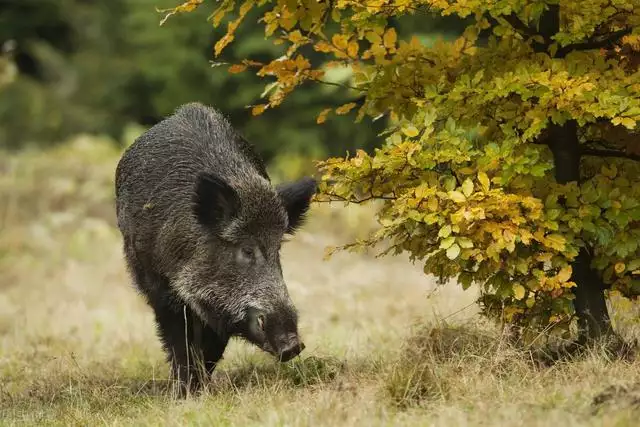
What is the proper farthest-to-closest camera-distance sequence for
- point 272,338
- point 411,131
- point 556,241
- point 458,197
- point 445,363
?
point 272,338 < point 445,363 < point 411,131 < point 556,241 < point 458,197

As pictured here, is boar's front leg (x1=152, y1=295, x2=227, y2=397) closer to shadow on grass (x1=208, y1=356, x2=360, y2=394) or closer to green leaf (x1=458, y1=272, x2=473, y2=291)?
shadow on grass (x1=208, y1=356, x2=360, y2=394)

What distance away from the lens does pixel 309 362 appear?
605 cm

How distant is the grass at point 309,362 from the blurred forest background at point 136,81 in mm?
4410

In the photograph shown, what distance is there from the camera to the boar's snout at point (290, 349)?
5379 mm

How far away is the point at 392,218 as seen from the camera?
558cm

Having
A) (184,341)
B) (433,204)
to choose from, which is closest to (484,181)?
(433,204)

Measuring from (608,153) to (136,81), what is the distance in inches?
635

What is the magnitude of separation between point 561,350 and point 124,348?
3846 mm

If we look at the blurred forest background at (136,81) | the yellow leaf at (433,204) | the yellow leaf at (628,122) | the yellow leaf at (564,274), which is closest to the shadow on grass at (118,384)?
the yellow leaf at (433,204)

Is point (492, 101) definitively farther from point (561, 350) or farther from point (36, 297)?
point (36, 297)

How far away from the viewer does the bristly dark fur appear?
5820mm

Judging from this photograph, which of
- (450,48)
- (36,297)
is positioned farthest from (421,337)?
(36,297)

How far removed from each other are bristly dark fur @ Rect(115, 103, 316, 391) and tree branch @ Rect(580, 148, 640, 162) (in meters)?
1.67

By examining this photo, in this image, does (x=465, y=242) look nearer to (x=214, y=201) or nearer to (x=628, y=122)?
(x=628, y=122)
